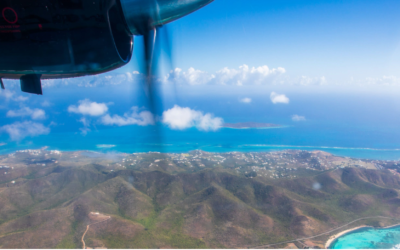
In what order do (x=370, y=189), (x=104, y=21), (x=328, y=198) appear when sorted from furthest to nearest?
(x=370, y=189) < (x=328, y=198) < (x=104, y=21)

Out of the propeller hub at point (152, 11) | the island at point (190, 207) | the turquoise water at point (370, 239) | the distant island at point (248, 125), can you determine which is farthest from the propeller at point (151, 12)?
the distant island at point (248, 125)

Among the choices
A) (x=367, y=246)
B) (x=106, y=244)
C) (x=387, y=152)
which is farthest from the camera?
(x=387, y=152)

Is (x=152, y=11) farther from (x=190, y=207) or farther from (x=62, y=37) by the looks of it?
(x=190, y=207)

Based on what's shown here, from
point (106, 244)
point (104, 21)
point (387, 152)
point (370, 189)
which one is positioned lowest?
point (387, 152)

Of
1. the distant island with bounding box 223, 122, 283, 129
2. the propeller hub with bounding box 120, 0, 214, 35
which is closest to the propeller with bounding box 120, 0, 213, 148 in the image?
the propeller hub with bounding box 120, 0, 214, 35

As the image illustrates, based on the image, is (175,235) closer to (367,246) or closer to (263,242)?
(263,242)

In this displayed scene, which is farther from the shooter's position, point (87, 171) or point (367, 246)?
point (87, 171)

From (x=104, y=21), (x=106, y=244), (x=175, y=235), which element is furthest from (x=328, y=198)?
(x=104, y=21)
